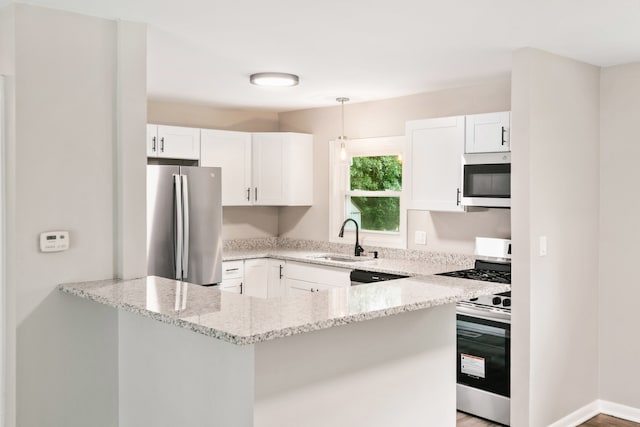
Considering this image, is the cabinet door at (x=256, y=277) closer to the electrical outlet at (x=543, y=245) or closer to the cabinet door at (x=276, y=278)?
the cabinet door at (x=276, y=278)

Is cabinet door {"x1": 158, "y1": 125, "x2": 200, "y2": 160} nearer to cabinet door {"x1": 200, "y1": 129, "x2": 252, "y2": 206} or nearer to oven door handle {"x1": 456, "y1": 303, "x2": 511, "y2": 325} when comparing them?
cabinet door {"x1": 200, "y1": 129, "x2": 252, "y2": 206}

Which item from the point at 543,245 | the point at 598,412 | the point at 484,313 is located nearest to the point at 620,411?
the point at 598,412

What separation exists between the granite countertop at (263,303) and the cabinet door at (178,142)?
255cm

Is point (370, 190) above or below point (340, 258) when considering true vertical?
above

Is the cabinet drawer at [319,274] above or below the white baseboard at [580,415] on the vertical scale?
above

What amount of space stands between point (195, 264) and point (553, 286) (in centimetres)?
263

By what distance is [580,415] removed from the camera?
4.08m

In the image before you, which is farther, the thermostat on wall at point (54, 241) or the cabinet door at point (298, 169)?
the cabinet door at point (298, 169)

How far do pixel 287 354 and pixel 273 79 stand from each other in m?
2.56

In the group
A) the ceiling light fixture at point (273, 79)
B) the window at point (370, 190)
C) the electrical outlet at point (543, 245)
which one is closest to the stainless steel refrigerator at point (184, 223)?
the ceiling light fixture at point (273, 79)

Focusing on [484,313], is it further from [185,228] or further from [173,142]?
[173,142]

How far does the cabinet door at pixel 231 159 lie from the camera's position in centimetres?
566

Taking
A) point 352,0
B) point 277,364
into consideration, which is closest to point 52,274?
point 277,364

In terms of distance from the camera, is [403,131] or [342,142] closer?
[403,131]
